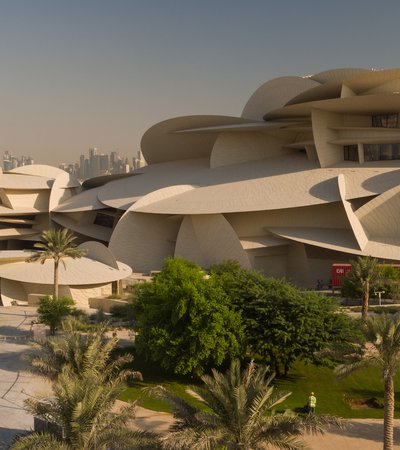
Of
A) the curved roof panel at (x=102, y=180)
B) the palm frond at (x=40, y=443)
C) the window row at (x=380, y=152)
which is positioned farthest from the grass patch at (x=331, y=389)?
the curved roof panel at (x=102, y=180)

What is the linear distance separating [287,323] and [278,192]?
22776mm

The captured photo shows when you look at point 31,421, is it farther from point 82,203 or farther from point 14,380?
point 82,203

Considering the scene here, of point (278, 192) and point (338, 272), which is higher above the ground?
point (278, 192)

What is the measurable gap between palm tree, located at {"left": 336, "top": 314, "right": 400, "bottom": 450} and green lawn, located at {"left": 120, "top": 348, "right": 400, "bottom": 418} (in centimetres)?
479

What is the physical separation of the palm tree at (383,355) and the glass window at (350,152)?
115ft

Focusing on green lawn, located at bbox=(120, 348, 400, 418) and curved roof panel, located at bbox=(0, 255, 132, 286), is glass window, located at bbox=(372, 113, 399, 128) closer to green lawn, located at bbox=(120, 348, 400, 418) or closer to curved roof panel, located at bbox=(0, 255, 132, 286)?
curved roof panel, located at bbox=(0, 255, 132, 286)

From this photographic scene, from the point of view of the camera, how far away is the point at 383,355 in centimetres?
1349

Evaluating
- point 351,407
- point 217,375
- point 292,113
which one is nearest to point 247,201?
point 292,113

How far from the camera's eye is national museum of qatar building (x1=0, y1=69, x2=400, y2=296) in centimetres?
4109

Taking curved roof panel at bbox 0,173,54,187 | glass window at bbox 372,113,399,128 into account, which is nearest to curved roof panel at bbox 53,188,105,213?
curved roof panel at bbox 0,173,54,187

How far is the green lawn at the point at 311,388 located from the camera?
750 inches

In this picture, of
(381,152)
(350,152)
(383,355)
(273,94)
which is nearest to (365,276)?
→ (383,355)

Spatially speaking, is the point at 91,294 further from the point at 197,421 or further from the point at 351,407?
the point at 197,421

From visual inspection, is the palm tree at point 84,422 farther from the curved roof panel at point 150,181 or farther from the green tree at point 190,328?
the curved roof panel at point 150,181
